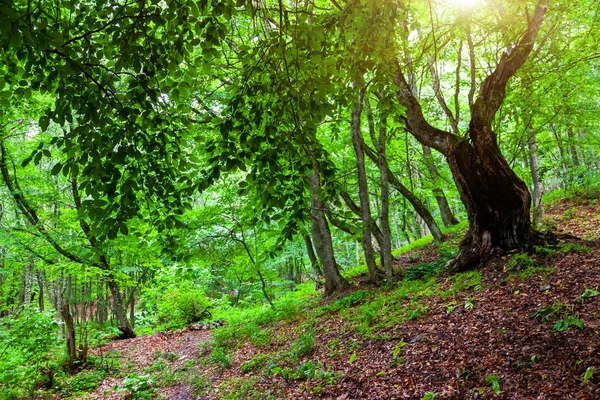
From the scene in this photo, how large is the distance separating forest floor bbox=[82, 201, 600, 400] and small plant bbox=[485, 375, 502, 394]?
10mm

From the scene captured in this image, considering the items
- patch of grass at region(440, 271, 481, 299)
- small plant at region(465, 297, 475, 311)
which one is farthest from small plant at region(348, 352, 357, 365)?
patch of grass at region(440, 271, 481, 299)

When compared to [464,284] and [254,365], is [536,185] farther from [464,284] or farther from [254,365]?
[254,365]

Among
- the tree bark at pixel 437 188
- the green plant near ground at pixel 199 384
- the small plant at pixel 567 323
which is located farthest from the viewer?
the tree bark at pixel 437 188

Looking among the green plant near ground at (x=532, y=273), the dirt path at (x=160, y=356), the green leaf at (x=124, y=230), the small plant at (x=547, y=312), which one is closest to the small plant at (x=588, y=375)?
the small plant at (x=547, y=312)

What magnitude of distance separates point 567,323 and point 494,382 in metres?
1.09

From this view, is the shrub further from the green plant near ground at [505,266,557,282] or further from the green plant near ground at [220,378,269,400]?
the green plant near ground at [505,266,557,282]

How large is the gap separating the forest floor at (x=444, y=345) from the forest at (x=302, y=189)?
1.2 inches

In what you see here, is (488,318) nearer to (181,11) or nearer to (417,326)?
(417,326)

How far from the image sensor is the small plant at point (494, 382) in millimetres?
3184

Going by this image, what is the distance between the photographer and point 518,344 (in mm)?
3721

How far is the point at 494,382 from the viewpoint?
3268 mm

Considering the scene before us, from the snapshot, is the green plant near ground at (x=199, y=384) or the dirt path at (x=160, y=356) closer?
the green plant near ground at (x=199, y=384)

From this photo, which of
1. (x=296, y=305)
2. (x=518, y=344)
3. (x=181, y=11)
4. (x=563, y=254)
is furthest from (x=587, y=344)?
(x=296, y=305)

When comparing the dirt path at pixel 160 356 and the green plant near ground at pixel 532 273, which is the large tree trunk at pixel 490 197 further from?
the dirt path at pixel 160 356
